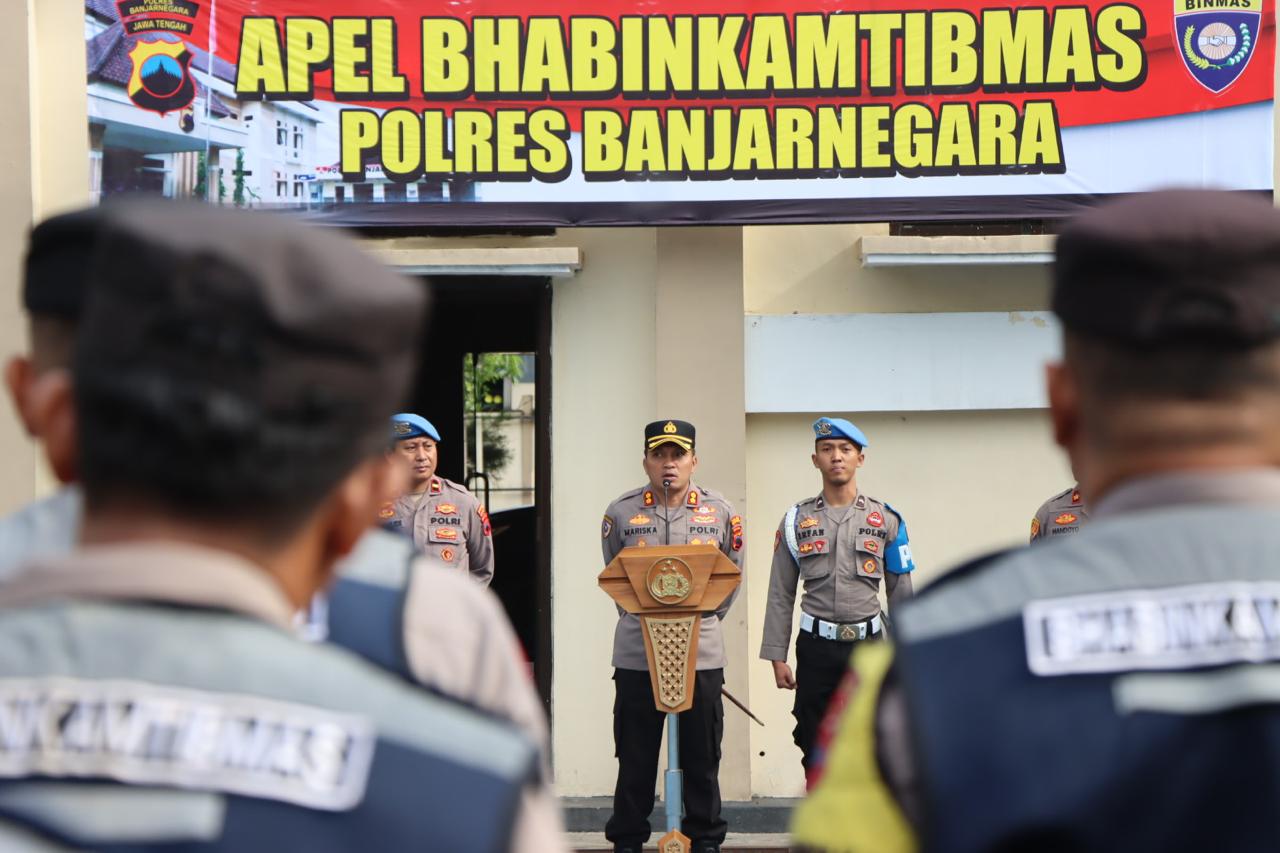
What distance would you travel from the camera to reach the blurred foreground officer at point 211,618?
114 centimetres

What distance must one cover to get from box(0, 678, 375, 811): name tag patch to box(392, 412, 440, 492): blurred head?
6.11 metres

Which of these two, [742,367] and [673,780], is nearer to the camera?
[673,780]

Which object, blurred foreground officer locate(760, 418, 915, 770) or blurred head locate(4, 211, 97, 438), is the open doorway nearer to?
blurred foreground officer locate(760, 418, 915, 770)

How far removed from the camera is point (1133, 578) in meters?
1.38

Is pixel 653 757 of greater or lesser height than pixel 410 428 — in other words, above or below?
below

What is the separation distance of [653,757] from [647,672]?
38 cm

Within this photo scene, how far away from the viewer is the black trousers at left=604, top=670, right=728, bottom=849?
665 cm

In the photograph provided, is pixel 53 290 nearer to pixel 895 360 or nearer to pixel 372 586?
pixel 372 586

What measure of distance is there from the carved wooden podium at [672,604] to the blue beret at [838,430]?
1.21m

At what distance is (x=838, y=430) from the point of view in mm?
7195

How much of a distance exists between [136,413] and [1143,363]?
0.91 metres

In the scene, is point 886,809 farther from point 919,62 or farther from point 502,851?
point 919,62

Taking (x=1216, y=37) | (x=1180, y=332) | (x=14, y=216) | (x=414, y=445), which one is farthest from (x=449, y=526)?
(x=1180, y=332)

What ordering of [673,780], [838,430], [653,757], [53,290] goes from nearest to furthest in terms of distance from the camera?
[53,290], [673,780], [653,757], [838,430]
